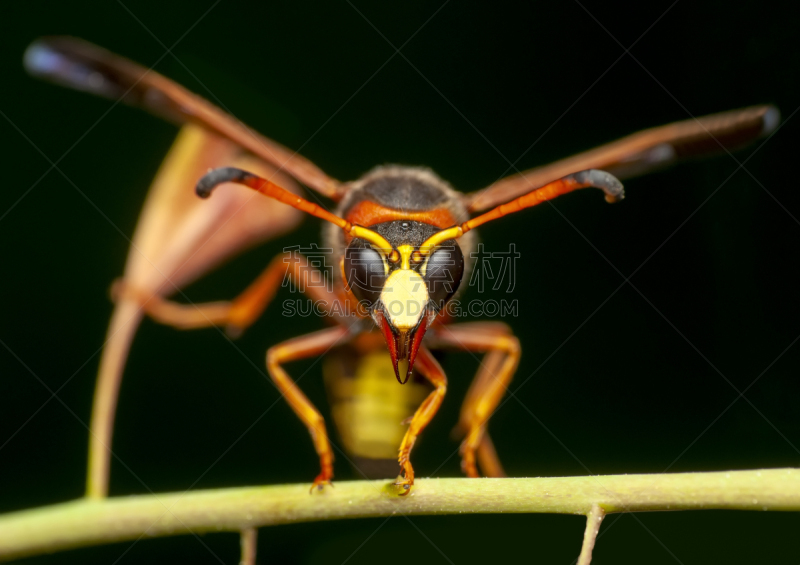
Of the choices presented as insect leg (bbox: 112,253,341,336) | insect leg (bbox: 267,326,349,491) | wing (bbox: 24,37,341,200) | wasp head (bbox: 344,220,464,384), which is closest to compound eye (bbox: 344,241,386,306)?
wasp head (bbox: 344,220,464,384)

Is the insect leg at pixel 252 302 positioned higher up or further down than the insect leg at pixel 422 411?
higher up

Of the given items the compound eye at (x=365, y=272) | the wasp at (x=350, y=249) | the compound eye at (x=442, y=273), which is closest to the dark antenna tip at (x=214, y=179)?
the wasp at (x=350, y=249)

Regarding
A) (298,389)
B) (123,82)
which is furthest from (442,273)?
(123,82)

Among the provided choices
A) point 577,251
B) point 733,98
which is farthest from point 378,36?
point 733,98

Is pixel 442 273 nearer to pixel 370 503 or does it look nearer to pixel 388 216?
pixel 388 216

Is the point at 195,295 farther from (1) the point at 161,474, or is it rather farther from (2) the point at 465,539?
(2) the point at 465,539

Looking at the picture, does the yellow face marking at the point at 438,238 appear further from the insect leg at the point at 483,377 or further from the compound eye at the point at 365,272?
the insect leg at the point at 483,377
